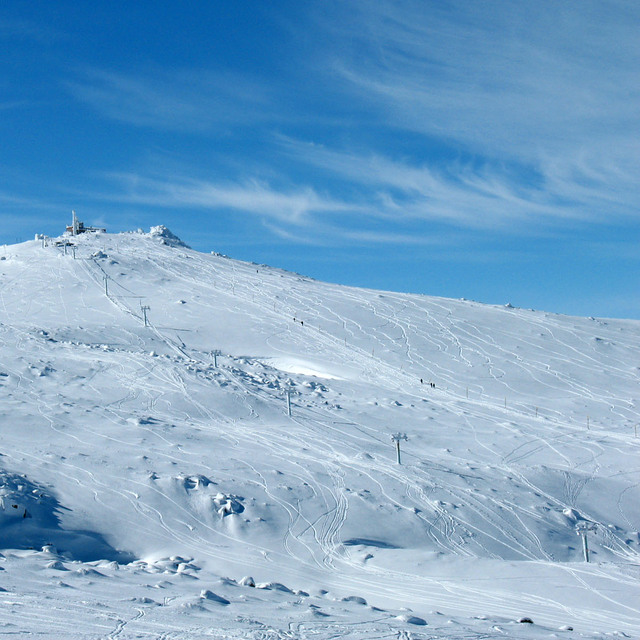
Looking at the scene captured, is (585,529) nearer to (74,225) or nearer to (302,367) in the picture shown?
(302,367)

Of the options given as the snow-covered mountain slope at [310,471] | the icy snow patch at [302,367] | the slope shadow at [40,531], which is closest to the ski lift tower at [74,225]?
the snow-covered mountain slope at [310,471]

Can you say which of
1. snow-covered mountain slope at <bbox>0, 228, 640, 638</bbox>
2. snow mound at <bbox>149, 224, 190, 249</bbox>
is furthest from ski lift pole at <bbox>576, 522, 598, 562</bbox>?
snow mound at <bbox>149, 224, 190, 249</bbox>

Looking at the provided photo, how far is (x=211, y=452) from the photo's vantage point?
21984mm

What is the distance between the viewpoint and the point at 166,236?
71.6 meters

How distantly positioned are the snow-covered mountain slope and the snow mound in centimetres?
2262

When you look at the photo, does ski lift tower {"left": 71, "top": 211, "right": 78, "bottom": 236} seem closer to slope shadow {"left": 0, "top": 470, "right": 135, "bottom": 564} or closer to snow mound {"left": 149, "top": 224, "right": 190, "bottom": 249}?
snow mound {"left": 149, "top": 224, "right": 190, "bottom": 249}

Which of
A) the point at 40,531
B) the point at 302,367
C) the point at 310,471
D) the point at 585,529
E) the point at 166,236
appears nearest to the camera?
the point at 40,531

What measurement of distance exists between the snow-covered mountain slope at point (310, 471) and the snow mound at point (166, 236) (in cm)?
2262

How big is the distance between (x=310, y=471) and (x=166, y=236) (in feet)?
178

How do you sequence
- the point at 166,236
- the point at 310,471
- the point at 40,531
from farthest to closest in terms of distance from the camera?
the point at 166,236, the point at 310,471, the point at 40,531

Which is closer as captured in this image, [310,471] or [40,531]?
[40,531]

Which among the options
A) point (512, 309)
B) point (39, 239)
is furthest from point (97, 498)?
point (39, 239)

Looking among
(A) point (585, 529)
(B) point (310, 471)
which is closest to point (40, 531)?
(B) point (310, 471)

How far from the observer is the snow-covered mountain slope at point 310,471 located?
475 inches
